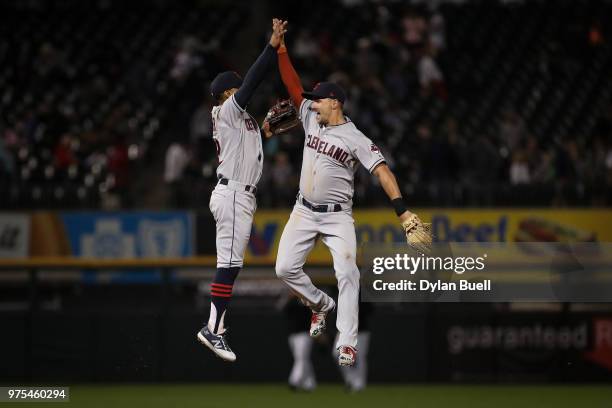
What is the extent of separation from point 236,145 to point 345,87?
9.19 metres

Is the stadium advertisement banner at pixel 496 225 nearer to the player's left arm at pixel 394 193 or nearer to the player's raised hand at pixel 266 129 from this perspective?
the player's raised hand at pixel 266 129

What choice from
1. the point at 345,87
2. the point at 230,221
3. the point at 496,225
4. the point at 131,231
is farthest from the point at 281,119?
the point at 345,87

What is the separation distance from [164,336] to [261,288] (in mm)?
2511

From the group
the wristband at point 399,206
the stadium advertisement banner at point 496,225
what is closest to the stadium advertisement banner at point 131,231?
the stadium advertisement banner at point 496,225

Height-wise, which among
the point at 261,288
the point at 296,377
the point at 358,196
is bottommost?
the point at 296,377

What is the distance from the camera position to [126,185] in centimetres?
1678

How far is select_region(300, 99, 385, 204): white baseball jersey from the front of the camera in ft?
28.5

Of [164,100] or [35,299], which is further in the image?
[164,100]

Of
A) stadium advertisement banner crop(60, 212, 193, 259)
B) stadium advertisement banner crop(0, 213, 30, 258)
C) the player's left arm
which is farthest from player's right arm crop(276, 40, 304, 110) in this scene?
stadium advertisement banner crop(0, 213, 30, 258)

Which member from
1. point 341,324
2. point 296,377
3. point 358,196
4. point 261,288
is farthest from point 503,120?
point 341,324

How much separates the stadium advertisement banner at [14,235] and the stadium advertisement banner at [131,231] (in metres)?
0.57

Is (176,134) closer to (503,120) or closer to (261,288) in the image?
(261,288)

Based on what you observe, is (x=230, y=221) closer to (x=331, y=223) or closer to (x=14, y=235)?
(x=331, y=223)

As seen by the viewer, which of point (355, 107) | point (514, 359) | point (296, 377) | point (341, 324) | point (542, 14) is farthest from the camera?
point (542, 14)
